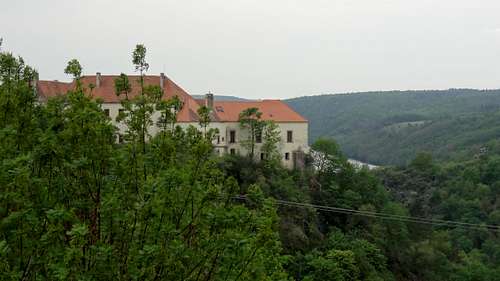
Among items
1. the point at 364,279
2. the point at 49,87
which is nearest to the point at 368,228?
the point at 364,279

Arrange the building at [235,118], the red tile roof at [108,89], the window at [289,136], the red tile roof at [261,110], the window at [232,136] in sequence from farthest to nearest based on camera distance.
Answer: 1. the window at [289,136]
2. the red tile roof at [261,110]
3. the window at [232,136]
4. the building at [235,118]
5. the red tile roof at [108,89]

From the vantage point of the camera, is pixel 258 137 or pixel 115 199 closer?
pixel 115 199

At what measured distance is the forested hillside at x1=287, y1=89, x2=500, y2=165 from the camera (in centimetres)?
12950

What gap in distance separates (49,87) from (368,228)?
2567 centimetres

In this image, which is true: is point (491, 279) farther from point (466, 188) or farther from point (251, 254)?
point (251, 254)

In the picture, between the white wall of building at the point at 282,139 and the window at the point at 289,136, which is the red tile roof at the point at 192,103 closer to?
the white wall of building at the point at 282,139

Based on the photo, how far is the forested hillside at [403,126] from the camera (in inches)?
5098

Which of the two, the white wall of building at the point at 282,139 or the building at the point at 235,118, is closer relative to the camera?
the building at the point at 235,118

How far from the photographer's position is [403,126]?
158500 millimetres

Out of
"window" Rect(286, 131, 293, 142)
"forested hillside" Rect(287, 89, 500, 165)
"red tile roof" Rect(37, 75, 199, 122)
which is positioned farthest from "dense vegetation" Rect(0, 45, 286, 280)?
"forested hillside" Rect(287, 89, 500, 165)

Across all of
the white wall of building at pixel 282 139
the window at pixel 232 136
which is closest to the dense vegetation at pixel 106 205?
the white wall of building at pixel 282 139

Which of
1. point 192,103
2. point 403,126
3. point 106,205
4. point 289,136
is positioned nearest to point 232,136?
point 192,103

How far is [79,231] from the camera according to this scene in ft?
19.6

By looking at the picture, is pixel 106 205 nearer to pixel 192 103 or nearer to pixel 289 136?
pixel 192 103
